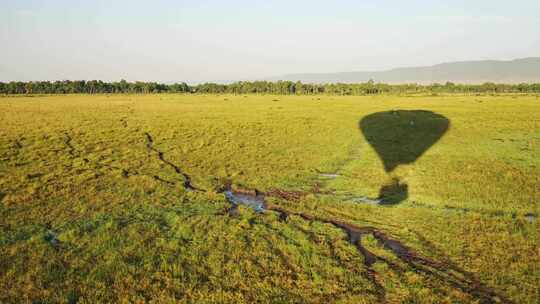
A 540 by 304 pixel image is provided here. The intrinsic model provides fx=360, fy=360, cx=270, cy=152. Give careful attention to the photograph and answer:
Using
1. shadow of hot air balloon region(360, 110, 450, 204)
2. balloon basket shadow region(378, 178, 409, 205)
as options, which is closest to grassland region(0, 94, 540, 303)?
balloon basket shadow region(378, 178, 409, 205)

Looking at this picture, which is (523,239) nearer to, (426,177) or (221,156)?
(426,177)

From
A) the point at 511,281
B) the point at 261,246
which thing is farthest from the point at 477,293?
the point at 261,246

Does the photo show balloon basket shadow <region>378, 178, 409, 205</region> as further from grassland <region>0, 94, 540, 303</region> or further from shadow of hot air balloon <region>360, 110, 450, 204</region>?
grassland <region>0, 94, 540, 303</region>

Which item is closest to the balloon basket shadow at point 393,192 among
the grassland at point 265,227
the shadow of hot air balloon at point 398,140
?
the shadow of hot air balloon at point 398,140

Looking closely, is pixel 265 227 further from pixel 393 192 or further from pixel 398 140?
pixel 398 140

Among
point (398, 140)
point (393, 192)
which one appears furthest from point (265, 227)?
point (398, 140)

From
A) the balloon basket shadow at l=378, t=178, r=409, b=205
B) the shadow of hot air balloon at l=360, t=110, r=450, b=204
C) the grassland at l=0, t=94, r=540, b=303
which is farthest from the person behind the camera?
the shadow of hot air balloon at l=360, t=110, r=450, b=204

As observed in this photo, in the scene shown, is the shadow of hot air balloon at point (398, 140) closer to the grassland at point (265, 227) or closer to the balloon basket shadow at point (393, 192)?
the balloon basket shadow at point (393, 192)
